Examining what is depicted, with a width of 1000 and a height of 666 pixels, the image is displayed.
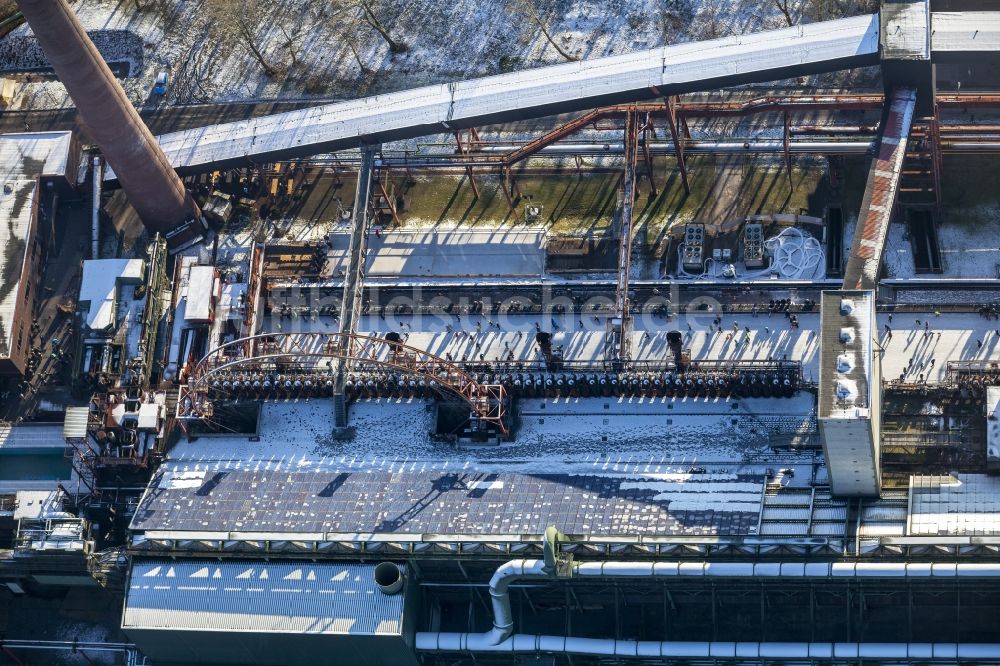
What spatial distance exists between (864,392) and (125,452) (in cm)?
6251

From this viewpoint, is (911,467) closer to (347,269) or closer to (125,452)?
(347,269)

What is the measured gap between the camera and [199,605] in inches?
6152

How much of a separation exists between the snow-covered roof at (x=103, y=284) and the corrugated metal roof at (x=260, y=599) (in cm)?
2711

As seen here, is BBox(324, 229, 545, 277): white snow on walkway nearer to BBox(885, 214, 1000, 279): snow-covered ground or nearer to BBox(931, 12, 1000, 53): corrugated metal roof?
BBox(885, 214, 1000, 279): snow-covered ground

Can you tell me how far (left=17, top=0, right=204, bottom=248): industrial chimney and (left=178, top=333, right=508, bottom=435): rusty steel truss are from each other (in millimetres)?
16679

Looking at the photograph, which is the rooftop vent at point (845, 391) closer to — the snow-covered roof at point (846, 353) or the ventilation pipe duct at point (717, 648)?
the snow-covered roof at point (846, 353)

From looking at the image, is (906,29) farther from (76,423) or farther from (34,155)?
(34,155)

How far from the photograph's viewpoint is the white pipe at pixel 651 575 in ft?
478

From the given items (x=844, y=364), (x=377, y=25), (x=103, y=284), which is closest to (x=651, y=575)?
(x=844, y=364)

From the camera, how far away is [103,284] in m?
179

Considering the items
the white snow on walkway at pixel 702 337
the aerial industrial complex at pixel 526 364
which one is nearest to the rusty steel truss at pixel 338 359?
the aerial industrial complex at pixel 526 364

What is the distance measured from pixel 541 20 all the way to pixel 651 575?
216 feet

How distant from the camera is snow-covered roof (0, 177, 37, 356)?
576ft

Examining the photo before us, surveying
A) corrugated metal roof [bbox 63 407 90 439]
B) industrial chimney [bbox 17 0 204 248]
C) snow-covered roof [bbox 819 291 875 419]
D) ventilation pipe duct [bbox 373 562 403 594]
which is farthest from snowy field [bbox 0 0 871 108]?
ventilation pipe duct [bbox 373 562 403 594]
